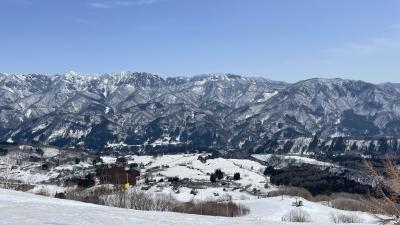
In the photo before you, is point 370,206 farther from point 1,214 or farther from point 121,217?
point 1,214

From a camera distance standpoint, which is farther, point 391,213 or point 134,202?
point 134,202

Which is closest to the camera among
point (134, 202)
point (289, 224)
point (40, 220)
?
point (40, 220)

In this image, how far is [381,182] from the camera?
2606cm

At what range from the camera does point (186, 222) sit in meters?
35.6

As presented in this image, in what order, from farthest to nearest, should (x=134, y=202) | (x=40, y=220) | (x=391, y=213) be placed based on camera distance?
1. (x=134, y=202)
2. (x=40, y=220)
3. (x=391, y=213)

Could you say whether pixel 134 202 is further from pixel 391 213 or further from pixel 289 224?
pixel 391 213

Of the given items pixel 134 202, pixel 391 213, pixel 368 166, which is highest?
pixel 368 166

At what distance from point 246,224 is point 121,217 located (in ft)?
27.6

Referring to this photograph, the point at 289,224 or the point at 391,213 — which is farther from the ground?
the point at 391,213

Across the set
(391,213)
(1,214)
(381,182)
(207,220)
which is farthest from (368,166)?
(1,214)

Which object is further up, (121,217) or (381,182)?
(381,182)

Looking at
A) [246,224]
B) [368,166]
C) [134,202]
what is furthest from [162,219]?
[134,202]

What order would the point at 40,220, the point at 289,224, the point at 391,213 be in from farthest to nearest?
1. the point at 289,224
2. the point at 40,220
3. the point at 391,213

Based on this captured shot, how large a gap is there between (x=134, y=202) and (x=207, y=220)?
109 metres
